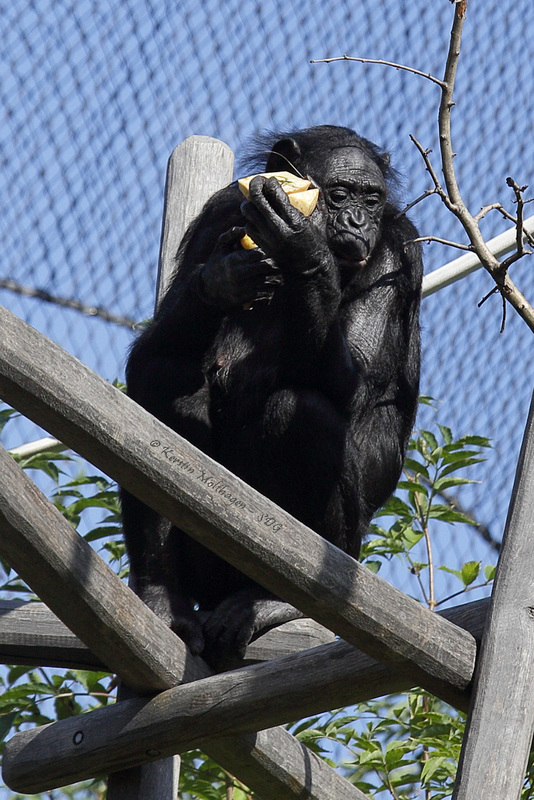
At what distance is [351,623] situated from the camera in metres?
1.78

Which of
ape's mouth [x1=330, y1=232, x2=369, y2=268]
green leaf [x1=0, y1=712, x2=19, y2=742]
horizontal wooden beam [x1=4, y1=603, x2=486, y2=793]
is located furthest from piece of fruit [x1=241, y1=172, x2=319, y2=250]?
green leaf [x1=0, y1=712, x2=19, y2=742]

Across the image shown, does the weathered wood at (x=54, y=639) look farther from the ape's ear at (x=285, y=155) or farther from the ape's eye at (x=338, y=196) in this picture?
the ape's ear at (x=285, y=155)

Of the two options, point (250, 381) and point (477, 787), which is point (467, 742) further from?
point (250, 381)

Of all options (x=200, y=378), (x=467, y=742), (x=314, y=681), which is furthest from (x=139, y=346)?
(x=467, y=742)

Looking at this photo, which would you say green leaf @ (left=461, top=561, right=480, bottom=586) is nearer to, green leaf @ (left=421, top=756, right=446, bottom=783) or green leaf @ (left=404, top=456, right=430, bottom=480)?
green leaf @ (left=404, top=456, right=430, bottom=480)

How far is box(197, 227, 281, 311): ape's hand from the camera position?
244cm

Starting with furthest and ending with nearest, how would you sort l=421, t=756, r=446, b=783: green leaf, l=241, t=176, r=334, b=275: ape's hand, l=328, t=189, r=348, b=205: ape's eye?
1. l=328, t=189, r=348, b=205: ape's eye
2. l=421, t=756, r=446, b=783: green leaf
3. l=241, t=176, r=334, b=275: ape's hand

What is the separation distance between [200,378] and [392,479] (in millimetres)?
525

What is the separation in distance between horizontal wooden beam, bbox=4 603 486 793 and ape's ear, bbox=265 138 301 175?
1450 millimetres

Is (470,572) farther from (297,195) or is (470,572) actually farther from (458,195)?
(458,195)

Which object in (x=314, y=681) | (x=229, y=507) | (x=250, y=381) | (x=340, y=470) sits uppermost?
(x=250, y=381)

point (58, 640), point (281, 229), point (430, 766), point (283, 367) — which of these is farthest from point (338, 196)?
point (430, 766)

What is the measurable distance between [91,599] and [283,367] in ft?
2.72

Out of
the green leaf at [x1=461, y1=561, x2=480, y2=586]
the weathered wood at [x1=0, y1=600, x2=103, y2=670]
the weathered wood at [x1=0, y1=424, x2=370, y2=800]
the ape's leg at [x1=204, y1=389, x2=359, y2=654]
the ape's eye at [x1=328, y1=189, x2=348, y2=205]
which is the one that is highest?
the ape's eye at [x1=328, y1=189, x2=348, y2=205]
